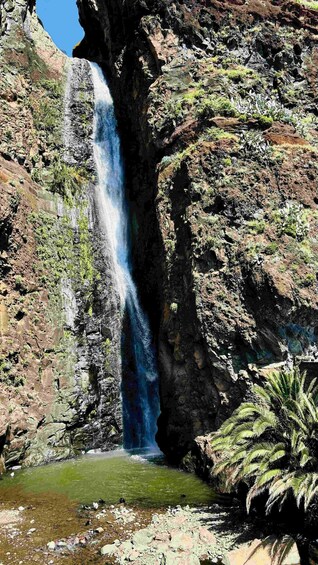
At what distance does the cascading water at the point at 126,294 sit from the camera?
862 inches

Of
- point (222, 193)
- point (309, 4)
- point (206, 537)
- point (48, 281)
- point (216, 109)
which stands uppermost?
point (309, 4)

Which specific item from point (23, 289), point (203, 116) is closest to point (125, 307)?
point (23, 289)

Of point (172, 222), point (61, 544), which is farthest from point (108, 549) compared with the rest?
point (172, 222)

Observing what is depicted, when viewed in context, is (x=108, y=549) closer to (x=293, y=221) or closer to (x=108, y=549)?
(x=108, y=549)

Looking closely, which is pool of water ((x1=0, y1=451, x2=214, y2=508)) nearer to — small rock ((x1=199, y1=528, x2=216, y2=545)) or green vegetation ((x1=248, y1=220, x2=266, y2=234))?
small rock ((x1=199, y1=528, x2=216, y2=545))

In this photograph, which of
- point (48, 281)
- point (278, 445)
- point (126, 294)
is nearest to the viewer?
point (278, 445)

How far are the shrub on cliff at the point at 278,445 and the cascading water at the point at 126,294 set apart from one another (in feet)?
39.3

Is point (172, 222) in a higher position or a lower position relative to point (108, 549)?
higher

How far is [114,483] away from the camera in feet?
45.2

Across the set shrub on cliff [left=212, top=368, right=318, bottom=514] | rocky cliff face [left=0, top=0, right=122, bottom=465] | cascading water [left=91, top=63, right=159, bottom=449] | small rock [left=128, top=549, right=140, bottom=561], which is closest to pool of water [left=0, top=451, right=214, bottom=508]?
rocky cliff face [left=0, top=0, right=122, bottom=465]

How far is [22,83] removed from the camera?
26.8 metres

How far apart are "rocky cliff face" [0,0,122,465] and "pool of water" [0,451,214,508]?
7.08 feet

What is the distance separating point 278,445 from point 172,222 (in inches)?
479

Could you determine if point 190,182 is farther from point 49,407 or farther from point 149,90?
point 49,407
